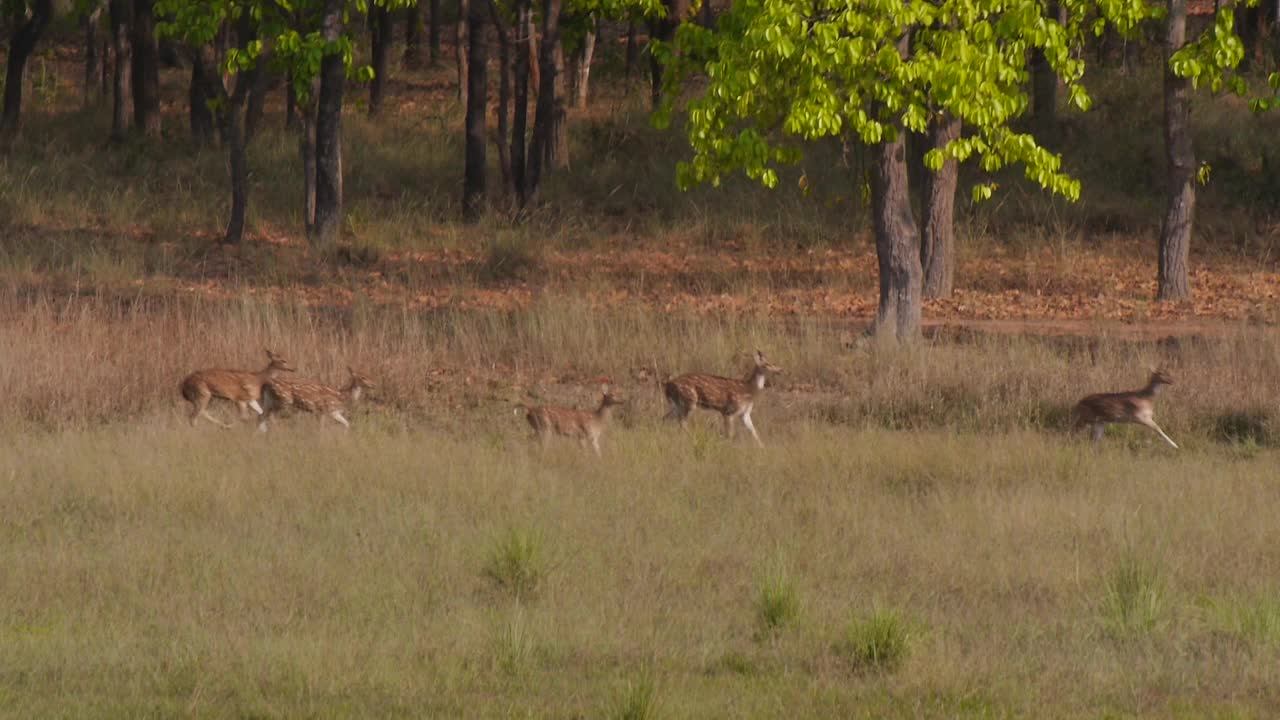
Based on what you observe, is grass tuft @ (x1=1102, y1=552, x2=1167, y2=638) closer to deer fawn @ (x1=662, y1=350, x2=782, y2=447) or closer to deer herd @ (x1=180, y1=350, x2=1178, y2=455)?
deer herd @ (x1=180, y1=350, x2=1178, y2=455)

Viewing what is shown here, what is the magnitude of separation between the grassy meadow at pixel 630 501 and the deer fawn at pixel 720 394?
0.37 metres

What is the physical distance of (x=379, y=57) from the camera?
38.3m

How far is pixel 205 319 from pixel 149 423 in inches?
181

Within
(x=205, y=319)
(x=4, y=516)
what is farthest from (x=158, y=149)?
(x=4, y=516)

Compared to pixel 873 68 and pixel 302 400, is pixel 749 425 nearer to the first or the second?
A: pixel 302 400

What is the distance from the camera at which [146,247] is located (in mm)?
26125

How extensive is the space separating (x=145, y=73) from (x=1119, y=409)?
2762 centimetres

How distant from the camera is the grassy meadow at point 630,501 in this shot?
7461 mm

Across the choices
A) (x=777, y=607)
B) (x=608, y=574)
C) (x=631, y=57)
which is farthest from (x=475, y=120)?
(x=777, y=607)

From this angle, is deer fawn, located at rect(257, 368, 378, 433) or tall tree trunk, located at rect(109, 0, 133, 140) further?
tall tree trunk, located at rect(109, 0, 133, 140)

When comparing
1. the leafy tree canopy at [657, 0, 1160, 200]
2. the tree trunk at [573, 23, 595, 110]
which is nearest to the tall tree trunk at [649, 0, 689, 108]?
the tree trunk at [573, 23, 595, 110]

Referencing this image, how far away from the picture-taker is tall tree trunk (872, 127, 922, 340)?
17.8m

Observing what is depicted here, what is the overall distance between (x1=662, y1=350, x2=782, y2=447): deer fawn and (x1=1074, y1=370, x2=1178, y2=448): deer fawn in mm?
2551

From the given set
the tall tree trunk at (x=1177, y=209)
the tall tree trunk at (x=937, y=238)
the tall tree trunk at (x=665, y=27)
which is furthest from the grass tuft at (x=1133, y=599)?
the tall tree trunk at (x=665, y=27)
